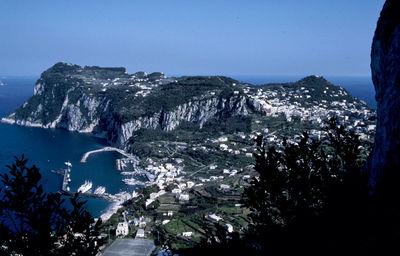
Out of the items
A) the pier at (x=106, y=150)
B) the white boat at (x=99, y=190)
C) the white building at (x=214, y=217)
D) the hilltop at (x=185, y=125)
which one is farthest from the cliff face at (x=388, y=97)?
the pier at (x=106, y=150)

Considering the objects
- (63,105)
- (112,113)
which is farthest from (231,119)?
(63,105)

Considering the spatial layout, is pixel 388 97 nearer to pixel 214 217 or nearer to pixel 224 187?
pixel 214 217

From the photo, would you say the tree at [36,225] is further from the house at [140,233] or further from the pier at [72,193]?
the pier at [72,193]

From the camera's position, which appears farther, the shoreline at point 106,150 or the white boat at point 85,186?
the shoreline at point 106,150

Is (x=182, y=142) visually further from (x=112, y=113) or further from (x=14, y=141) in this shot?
(x=14, y=141)

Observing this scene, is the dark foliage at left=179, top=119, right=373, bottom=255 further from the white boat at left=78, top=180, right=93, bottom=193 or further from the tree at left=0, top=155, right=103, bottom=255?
the white boat at left=78, top=180, right=93, bottom=193
